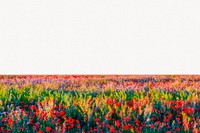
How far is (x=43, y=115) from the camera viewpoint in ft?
23.7

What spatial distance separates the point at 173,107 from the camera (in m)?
8.52

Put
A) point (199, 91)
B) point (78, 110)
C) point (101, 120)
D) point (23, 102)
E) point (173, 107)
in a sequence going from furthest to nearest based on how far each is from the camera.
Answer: point (199, 91)
point (23, 102)
point (173, 107)
point (78, 110)
point (101, 120)

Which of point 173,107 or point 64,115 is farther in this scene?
point 173,107

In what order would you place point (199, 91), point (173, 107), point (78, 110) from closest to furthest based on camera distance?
1. point (78, 110)
2. point (173, 107)
3. point (199, 91)

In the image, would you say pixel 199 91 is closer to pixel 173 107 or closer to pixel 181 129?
pixel 173 107

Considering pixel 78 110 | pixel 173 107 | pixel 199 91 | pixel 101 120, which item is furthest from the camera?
pixel 199 91

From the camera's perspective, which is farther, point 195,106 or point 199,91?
point 199,91

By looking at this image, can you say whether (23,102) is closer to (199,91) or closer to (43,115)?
(43,115)

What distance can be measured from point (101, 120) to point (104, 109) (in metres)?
0.62

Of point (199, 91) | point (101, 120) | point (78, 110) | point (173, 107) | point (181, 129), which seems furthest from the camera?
point (199, 91)

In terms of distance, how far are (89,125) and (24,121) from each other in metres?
1.40

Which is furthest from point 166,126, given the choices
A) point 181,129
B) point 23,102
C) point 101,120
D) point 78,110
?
point 23,102

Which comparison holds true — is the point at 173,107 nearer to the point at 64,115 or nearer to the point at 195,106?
the point at 195,106

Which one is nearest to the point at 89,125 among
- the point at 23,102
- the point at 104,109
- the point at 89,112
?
the point at 89,112
